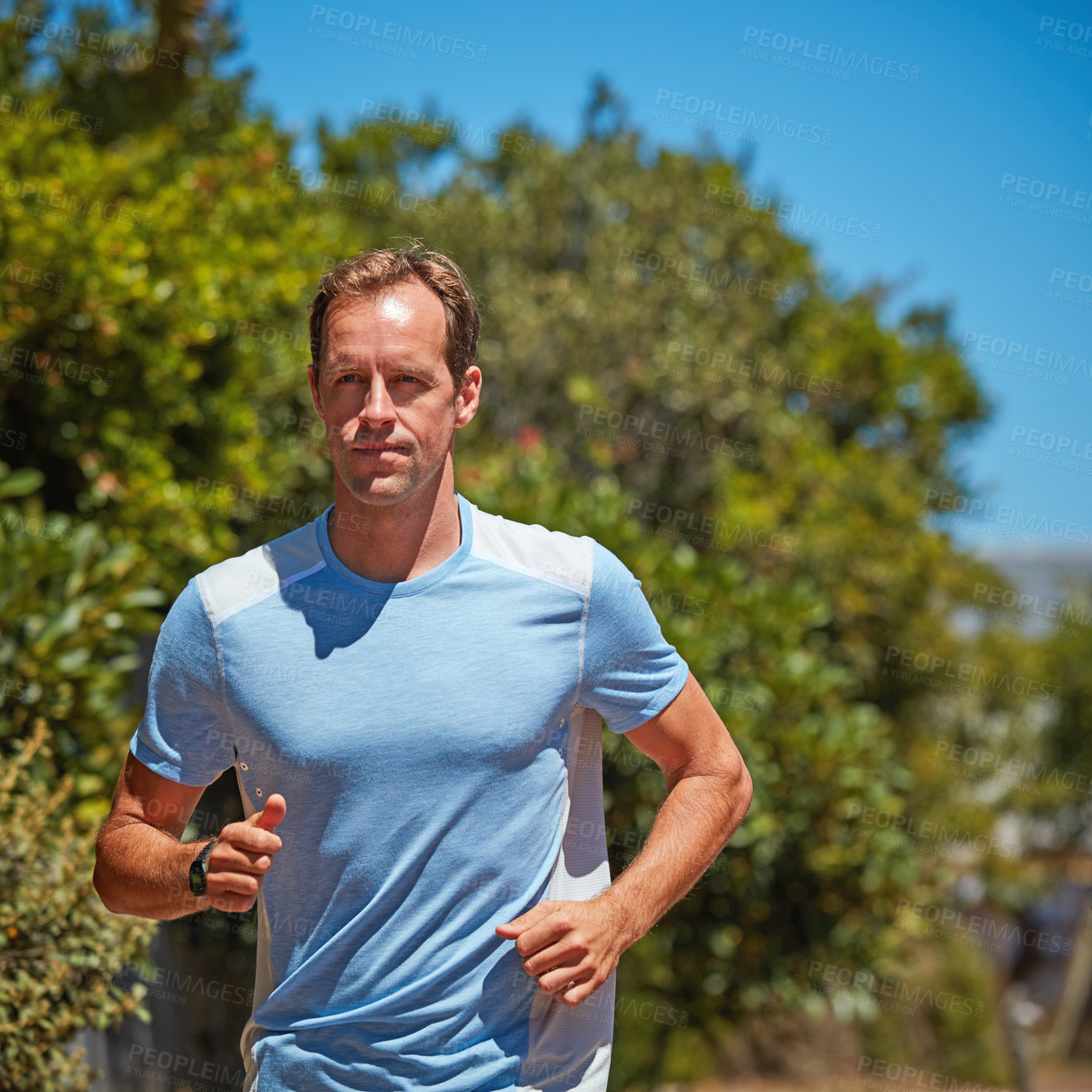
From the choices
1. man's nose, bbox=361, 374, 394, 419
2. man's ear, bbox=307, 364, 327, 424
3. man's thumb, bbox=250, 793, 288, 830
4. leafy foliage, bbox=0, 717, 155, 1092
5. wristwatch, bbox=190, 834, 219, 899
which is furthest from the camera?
leafy foliage, bbox=0, 717, 155, 1092

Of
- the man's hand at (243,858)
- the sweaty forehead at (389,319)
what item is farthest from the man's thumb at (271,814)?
the sweaty forehead at (389,319)

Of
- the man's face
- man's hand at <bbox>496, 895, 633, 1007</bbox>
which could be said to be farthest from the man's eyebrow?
man's hand at <bbox>496, 895, 633, 1007</bbox>

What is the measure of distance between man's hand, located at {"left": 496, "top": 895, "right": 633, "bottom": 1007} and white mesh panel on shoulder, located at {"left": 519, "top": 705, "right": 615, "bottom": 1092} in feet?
0.41

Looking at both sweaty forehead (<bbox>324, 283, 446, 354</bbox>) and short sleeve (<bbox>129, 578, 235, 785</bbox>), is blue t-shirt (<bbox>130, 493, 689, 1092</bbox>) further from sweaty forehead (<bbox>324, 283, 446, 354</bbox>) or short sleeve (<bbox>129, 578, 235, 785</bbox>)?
sweaty forehead (<bbox>324, 283, 446, 354</bbox>)

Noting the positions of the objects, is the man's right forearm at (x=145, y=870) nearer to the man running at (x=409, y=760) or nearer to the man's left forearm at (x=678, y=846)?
the man running at (x=409, y=760)

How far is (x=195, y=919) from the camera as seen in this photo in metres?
5.09

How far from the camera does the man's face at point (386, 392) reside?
1782 mm

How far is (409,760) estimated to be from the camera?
5.57ft

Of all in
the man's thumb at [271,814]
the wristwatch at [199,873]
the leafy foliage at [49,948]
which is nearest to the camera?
the man's thumb at [271,814]

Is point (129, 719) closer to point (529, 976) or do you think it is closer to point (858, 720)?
point (529, 976)

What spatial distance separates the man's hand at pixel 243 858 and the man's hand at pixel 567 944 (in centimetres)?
39

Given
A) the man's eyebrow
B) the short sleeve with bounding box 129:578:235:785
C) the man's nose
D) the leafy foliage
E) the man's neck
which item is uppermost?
the man's eyebrow

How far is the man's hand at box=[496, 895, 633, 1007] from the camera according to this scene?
1665mm

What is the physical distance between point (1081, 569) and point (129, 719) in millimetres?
21921
